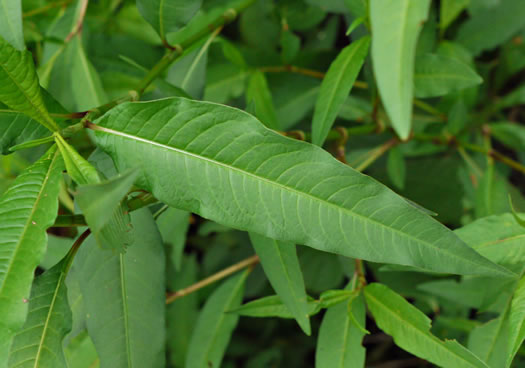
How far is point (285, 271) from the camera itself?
68 centimetres

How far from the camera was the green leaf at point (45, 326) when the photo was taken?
54 cm

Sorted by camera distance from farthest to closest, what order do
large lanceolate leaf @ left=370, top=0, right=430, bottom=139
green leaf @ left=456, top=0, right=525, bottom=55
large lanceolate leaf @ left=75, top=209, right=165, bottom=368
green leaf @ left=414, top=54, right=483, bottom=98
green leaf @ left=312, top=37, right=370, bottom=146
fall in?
green leaf @ left=456, top=0, right=525, bottom=55 < green leaf @ left=414, top=54, right=483, bottom=98 < green leaf @ left=312, top=37, right=370, bottom=146 < large lanceolate leaf @ left=75, top=209, right=165, bottom=368 < large lanceolate leaf @ left=370, top=0, right=430, bottom=139

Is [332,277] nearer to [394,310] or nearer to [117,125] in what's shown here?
[394,310]

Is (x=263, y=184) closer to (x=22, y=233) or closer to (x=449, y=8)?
(x=22, y=233)

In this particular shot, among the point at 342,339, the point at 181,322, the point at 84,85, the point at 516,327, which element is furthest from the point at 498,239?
the point at 181,322

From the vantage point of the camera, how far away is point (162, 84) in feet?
2.41

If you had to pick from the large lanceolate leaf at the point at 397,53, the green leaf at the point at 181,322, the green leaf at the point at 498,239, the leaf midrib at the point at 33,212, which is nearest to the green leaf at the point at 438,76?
the green leaf at the point at 498,239

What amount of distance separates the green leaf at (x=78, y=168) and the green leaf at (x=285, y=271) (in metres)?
0.27

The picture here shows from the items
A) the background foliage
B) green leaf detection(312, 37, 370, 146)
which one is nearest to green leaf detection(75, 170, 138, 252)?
the background foliage

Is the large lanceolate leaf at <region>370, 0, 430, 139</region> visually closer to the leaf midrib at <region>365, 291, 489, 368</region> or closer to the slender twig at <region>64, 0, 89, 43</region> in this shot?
the leaf midrib at <region>365, 291, 489, 368</region>

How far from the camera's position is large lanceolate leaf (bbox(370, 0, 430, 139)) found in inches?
14.2

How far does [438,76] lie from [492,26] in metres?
0.40

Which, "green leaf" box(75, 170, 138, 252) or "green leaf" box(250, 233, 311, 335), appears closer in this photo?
"green leaf" box(75, 170, 138, 252)

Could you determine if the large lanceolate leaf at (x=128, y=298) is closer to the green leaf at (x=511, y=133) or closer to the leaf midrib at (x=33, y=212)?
the leaf midrib at (x=33, y=212)
